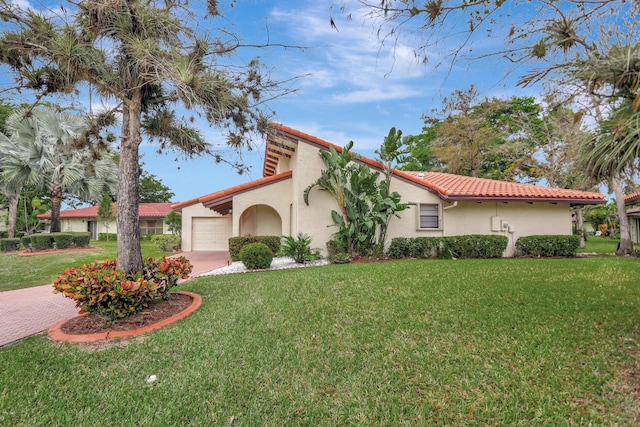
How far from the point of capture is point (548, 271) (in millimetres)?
9000

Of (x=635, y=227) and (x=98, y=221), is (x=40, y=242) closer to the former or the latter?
(x=98, y=221)

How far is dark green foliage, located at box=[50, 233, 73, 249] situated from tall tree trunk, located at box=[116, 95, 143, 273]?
17.5m

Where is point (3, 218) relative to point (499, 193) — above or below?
below

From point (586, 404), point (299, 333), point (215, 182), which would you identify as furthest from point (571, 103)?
point (215, 182)

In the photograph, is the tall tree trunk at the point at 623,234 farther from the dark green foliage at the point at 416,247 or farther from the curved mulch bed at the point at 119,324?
the curved mulch bed at the point at 119,324

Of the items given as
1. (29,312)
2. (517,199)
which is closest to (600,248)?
(517,199)

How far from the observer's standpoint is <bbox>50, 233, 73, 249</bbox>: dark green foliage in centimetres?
1895

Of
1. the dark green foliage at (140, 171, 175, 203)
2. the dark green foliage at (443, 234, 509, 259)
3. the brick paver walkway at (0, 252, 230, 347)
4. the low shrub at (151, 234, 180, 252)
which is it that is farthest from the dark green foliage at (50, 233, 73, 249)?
the dark green foliage at (140, 171, 175, 203)

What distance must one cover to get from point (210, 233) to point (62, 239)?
28.0 ft

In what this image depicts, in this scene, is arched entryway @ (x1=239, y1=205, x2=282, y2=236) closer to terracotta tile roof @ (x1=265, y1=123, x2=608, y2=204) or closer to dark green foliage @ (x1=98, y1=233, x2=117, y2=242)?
terracotta tile roof @ (x1=265, y1=123, x2=608, y2=204)

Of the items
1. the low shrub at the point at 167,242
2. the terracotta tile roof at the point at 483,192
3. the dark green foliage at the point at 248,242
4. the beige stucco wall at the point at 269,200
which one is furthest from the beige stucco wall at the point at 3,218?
the terracotta tile roof at the point at 483,192

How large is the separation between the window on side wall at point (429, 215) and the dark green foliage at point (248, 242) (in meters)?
6.30

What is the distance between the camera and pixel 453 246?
12766 mm

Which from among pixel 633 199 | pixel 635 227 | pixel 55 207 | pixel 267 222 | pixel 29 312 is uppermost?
pixel 633 199
